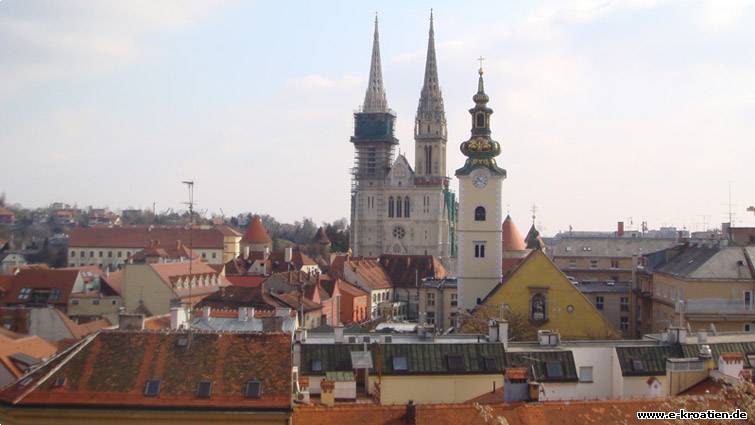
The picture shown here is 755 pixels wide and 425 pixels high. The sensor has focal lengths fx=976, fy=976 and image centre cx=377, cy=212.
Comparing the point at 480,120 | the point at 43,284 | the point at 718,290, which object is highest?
the point at 480,120

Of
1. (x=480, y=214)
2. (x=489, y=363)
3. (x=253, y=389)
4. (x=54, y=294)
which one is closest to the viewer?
(x=253, y=389)

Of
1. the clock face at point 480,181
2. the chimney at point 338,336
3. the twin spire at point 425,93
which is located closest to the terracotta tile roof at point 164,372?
the chimney at point 338,336

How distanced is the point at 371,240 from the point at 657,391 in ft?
331

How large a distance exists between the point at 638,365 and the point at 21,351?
21345 mm

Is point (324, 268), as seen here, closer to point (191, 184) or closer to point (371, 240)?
point (371, 240)

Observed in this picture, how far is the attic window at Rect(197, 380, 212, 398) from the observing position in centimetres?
2191

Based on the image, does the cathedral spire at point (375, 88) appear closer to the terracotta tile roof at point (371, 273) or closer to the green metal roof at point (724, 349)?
the terracotta tile roof at point (371, 273)

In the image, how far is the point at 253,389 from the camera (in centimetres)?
2203

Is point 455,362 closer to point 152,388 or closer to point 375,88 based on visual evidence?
point 152,388

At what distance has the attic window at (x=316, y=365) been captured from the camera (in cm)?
2728

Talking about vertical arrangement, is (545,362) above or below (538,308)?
below

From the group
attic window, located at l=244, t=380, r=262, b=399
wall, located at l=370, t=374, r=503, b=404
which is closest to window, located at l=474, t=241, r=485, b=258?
wall, located at l=370, t=374, r=503, b=404

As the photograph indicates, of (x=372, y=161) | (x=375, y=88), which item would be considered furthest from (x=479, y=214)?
(x=375, y=88)

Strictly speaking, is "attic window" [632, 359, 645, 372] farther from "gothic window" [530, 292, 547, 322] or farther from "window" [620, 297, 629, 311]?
"window" [620, 297, 629, 311]
